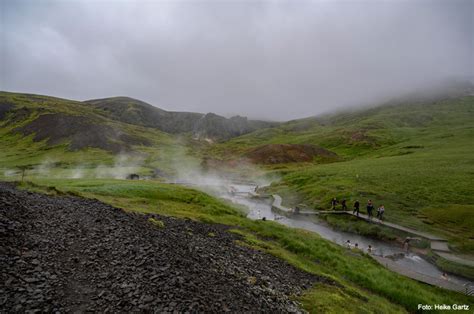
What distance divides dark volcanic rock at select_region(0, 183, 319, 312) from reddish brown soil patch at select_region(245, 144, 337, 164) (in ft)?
381

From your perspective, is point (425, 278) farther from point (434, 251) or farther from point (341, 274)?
point (341, 274)

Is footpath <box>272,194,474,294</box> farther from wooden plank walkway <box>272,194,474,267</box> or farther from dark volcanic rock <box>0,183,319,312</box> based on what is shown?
dark volcanic rock <box>0,183,319,312</box>

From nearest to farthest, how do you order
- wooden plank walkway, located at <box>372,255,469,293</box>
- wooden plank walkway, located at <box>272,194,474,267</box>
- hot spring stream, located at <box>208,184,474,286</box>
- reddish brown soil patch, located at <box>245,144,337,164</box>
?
1. wooden plank walkway, located at <box>372,255,469,293</box>
2. hot spring stream, located at <box>208,184,474,286</box>
3. wooden plank walkway, located at <box>272,194,474,267</box>
4. reddish brown soil patch, located at <box>245,144,337,164</box>

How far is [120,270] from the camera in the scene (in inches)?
522

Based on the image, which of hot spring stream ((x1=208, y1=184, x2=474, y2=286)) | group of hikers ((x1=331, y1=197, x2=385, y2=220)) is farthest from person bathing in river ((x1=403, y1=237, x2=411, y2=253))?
group of hikers ((x1=331, y1=197, x2=385, y2=220))

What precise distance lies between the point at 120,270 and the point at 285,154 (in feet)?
431

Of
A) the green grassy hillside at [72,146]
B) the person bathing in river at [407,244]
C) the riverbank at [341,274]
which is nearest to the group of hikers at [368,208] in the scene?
the person bathing in river at [407,244]

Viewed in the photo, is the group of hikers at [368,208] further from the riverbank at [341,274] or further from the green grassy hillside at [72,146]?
the green grassy hillside at [72,146]

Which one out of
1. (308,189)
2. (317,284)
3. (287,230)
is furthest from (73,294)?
(308,189)

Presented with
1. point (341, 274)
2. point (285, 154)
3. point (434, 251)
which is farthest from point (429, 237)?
point (285, 154)

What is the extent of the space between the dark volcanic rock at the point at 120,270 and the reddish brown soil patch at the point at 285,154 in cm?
11621

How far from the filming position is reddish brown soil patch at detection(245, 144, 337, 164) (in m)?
136

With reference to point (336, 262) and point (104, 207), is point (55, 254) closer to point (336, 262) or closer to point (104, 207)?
point (104, 207)

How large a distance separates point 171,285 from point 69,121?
192m
